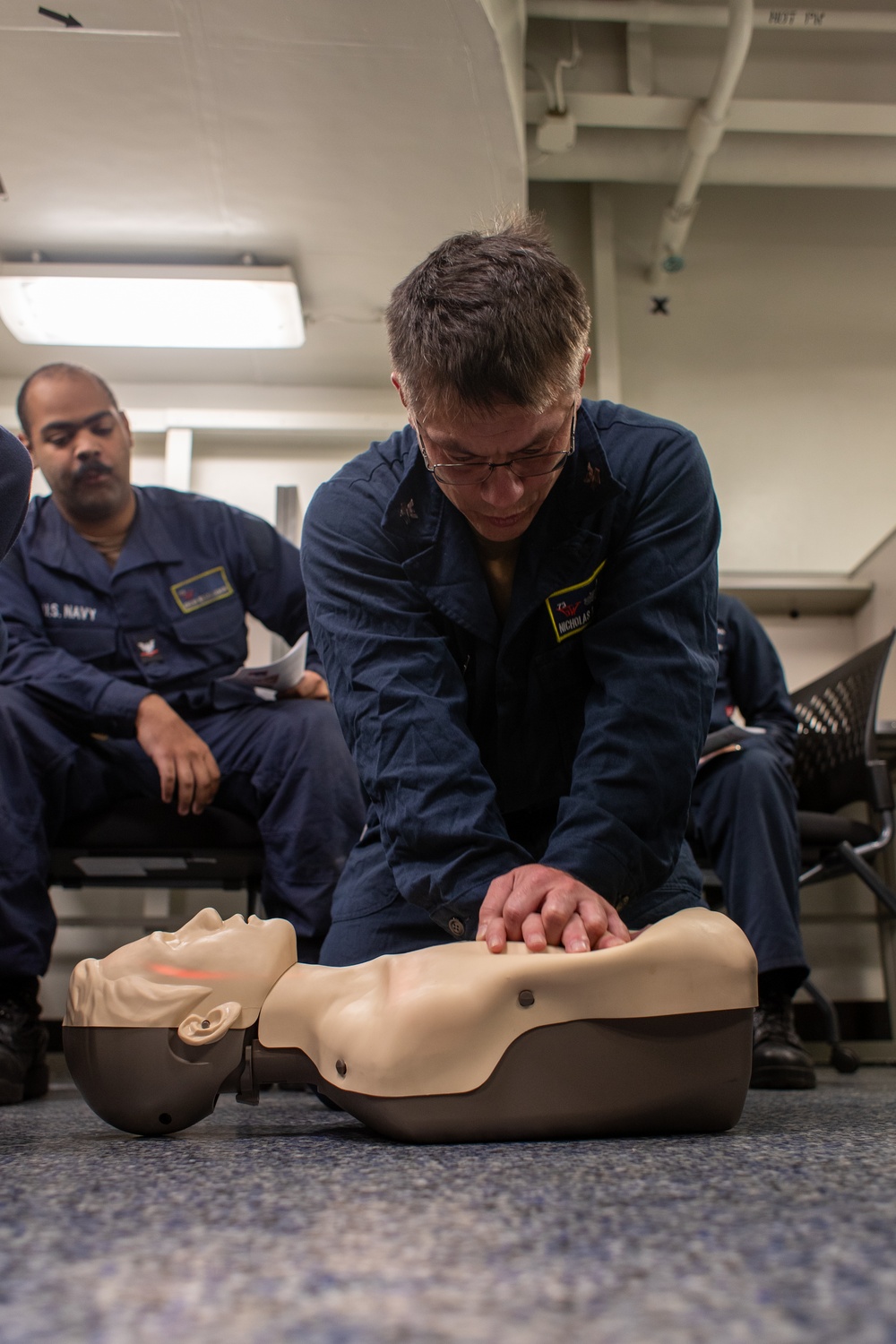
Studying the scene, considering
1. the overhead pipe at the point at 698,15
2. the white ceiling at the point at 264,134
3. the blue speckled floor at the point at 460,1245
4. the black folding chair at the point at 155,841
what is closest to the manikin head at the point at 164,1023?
the blue speckled floor at the point at 460,1245

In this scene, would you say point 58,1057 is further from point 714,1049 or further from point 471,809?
point 714,1049

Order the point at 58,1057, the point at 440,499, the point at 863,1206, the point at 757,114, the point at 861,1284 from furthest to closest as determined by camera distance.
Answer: the point at 757,114
the point at 58,1057
the point at 440,499
the point at 863,1206
the point at 861,1284

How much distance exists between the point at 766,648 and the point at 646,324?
1.73 metres

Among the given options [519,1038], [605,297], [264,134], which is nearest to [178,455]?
[264,134]

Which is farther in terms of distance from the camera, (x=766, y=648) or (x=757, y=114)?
(x=757, y=114)

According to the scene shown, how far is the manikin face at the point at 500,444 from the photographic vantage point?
0.90 meters

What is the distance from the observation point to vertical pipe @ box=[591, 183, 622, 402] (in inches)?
131

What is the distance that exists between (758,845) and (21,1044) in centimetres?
116

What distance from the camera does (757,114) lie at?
306cm

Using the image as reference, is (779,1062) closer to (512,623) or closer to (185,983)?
(512,623)

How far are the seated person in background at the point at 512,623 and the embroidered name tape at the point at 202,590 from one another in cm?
86

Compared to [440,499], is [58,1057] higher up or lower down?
lower down

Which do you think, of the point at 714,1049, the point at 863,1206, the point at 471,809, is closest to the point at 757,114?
the point at 471,809

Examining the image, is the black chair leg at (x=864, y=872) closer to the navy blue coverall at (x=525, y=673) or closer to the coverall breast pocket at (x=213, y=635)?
the navy blue coverall at (x=525, y=673)
